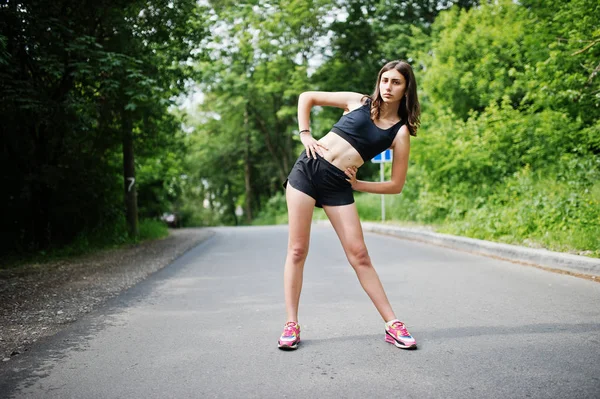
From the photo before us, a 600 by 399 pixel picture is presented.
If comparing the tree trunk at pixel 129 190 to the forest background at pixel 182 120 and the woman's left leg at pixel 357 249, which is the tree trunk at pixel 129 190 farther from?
the woman's left leg at pixel 357 249

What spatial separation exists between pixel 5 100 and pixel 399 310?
22.9ft

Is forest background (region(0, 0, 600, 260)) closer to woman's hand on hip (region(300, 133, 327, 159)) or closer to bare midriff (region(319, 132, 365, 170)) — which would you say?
woman's hand on hip (region(300, 133, 327, 159))

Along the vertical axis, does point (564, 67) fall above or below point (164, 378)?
above

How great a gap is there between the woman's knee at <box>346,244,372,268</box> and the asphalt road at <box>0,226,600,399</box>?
0.55 meters

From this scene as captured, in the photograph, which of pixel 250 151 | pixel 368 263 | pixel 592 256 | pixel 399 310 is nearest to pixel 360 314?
pixel 399 310

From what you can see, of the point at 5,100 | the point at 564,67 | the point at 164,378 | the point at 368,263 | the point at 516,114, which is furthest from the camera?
the point at 516,114

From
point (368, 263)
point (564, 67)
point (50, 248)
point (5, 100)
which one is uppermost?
point (564, 67)

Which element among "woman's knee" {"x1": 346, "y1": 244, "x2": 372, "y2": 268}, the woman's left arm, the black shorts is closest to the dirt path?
the black shorts

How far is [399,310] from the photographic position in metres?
4.68

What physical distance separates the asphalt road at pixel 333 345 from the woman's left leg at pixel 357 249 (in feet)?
0.88

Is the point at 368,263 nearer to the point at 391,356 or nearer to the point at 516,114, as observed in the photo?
the point at 391,356

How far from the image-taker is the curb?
20.5 feet

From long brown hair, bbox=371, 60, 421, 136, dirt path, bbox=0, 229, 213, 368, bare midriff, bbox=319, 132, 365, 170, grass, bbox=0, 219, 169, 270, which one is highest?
long brown hair, bbox=371, 60, 421, 136

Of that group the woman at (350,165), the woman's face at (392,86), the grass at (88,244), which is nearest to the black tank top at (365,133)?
the woman at (350,165)
